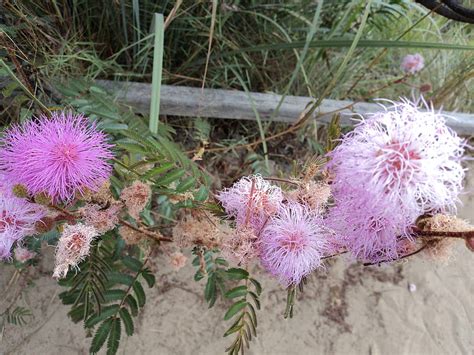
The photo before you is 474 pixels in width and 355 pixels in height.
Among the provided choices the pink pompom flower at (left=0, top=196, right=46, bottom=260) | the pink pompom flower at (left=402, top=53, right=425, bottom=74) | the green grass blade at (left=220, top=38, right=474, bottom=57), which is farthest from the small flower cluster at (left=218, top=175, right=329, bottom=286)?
the pink pompom flower at (left=402, top=53, right=425, bottom=74)

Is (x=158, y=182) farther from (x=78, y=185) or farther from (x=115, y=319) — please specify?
(x=115, y=319)

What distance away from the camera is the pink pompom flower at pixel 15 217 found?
2.28 feet

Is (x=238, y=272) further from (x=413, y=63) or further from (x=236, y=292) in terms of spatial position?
(x=413, y=63)

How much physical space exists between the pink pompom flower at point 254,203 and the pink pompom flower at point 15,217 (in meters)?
Answer: 0.32

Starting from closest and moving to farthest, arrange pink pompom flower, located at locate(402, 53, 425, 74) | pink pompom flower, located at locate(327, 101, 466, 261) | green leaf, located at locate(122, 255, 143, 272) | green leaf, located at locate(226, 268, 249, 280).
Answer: pink pompom flower, located at locate(327, 101, 466, 261) → green leaf, located at locate(226, 268, 249, 280) → green leaf, located at locate(122, 255, 143, 272) → pink pompom flower, located at locate(402, 53, 425, 74)

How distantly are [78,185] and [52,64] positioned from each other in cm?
77

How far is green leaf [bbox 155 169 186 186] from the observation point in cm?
72

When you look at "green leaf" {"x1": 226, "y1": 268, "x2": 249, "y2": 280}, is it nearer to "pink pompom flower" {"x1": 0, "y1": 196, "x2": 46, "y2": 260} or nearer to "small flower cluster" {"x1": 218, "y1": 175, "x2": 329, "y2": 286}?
"small flower cluster" {"x1": 218, "y1": 175, "x2": 329, "y2": 286}

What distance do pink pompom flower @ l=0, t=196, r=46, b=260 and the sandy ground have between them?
3.02ft

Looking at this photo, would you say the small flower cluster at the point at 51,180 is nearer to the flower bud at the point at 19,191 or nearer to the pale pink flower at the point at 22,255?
the flower bud at the point at 19,191

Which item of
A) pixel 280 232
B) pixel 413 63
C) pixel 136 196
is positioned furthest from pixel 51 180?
pixel 413 63

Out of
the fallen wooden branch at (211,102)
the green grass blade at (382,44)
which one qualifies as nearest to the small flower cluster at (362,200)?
the green grass blade at (382,44)

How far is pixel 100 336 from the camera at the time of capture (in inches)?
37.6

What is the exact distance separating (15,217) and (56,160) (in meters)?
0.12
